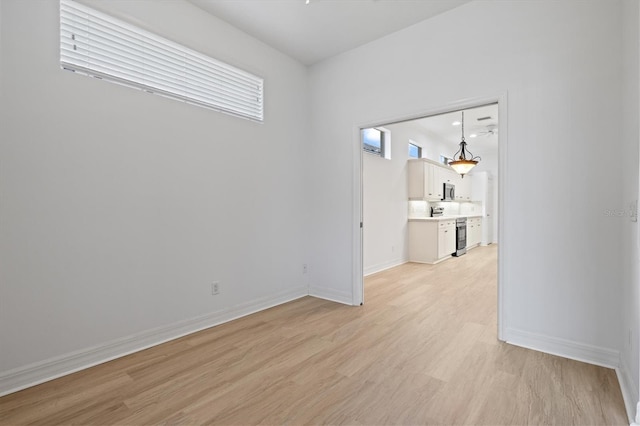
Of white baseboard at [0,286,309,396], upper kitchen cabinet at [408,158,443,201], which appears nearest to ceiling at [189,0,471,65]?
white baseboard at [0,286,309,396]

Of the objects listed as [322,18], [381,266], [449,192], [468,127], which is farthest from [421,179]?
[322,18]

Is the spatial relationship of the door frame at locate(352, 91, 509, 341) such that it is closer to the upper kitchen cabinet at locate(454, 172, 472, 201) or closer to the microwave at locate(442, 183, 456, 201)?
the microwave at locate(442, 183, 456, 201)

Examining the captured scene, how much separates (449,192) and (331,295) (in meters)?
5.25

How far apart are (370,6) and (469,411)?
3.29 m

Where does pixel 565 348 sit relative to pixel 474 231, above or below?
below

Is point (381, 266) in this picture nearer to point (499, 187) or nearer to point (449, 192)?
point (499, 187)

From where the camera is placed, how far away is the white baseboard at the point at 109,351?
198 cm

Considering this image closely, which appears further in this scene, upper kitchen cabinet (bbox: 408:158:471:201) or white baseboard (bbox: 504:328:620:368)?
upper kitchen cabinet (bbox: 408:158:471:201)

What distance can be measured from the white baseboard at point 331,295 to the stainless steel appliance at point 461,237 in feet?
14.4

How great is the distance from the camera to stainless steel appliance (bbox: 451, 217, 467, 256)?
7262mm

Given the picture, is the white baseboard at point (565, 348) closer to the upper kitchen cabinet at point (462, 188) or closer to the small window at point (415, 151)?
the small window at point (415, 151)

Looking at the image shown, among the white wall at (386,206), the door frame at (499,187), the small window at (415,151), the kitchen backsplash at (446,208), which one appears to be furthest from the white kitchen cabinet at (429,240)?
the door frame at (499,187)

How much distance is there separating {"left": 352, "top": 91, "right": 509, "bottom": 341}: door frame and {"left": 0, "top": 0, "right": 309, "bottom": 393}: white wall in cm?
96

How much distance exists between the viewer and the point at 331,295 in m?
3.92
